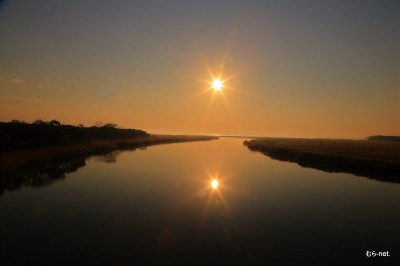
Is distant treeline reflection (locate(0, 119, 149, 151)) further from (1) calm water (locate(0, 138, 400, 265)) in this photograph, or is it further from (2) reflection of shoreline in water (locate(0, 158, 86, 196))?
(1) calm water (locate(0, 138, 400, 265))

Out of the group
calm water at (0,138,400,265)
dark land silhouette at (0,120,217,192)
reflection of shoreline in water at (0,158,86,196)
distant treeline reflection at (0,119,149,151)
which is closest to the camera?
calm water at (0,138,400,265)

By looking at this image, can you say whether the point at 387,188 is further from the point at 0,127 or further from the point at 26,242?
the point at 0,127

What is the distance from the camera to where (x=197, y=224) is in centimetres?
1379

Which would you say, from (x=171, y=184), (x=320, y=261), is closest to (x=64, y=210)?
(x=171, y=184)

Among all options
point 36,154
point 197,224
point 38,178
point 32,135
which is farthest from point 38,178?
point 32,135

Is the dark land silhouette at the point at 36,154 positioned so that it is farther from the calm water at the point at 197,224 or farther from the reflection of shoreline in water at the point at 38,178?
the calm water at the point at 197,224

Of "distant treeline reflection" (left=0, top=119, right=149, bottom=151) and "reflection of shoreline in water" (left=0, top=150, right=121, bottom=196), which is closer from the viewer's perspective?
"reflection of shoreline in water" (left=0, top=150, right=121, bottom=196)

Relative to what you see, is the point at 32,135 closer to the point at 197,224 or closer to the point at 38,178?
the point at 38,178

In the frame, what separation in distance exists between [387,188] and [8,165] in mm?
37513

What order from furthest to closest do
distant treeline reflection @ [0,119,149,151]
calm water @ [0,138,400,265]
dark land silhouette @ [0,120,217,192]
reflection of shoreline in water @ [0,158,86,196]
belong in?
distant treeline reflection @ [0,119,149,151], dark land silhouette @ [0,120,217,192], reflection of shoreline in water @ [0,158,86,196], calm water @ [0,138,400,265]

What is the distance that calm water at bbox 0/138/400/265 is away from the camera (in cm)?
1001

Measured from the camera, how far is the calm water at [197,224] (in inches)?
394

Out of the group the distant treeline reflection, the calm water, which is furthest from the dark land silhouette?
the calm water

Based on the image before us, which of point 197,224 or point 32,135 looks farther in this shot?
point 32,135
